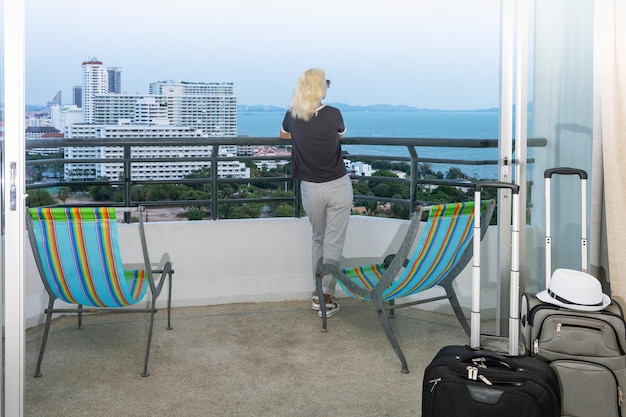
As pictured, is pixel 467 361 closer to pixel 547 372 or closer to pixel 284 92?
pixel 547 372

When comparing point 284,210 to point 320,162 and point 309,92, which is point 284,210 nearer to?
point 320,162

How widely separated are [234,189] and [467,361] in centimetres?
272

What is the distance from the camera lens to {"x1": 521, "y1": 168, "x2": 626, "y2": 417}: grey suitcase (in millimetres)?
2334

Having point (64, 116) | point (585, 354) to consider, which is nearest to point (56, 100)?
point (64, 116)

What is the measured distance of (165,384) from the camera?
3074 mm

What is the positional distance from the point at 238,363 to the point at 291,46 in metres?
8.95

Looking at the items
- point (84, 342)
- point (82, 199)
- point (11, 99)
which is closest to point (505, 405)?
point (11, 99)

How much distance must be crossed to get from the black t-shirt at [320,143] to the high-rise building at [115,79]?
548cm

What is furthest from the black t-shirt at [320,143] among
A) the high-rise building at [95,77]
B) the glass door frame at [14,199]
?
the high-rise building at [95,77]

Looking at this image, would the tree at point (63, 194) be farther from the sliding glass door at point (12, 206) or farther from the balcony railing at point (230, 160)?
the sliding glass door at point (12, 206)

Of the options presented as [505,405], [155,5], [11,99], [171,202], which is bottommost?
[505,405]

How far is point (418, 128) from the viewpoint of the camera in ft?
32.2

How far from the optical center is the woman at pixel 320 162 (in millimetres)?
3885

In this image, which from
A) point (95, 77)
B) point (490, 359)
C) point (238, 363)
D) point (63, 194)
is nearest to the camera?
point (490, 359)
